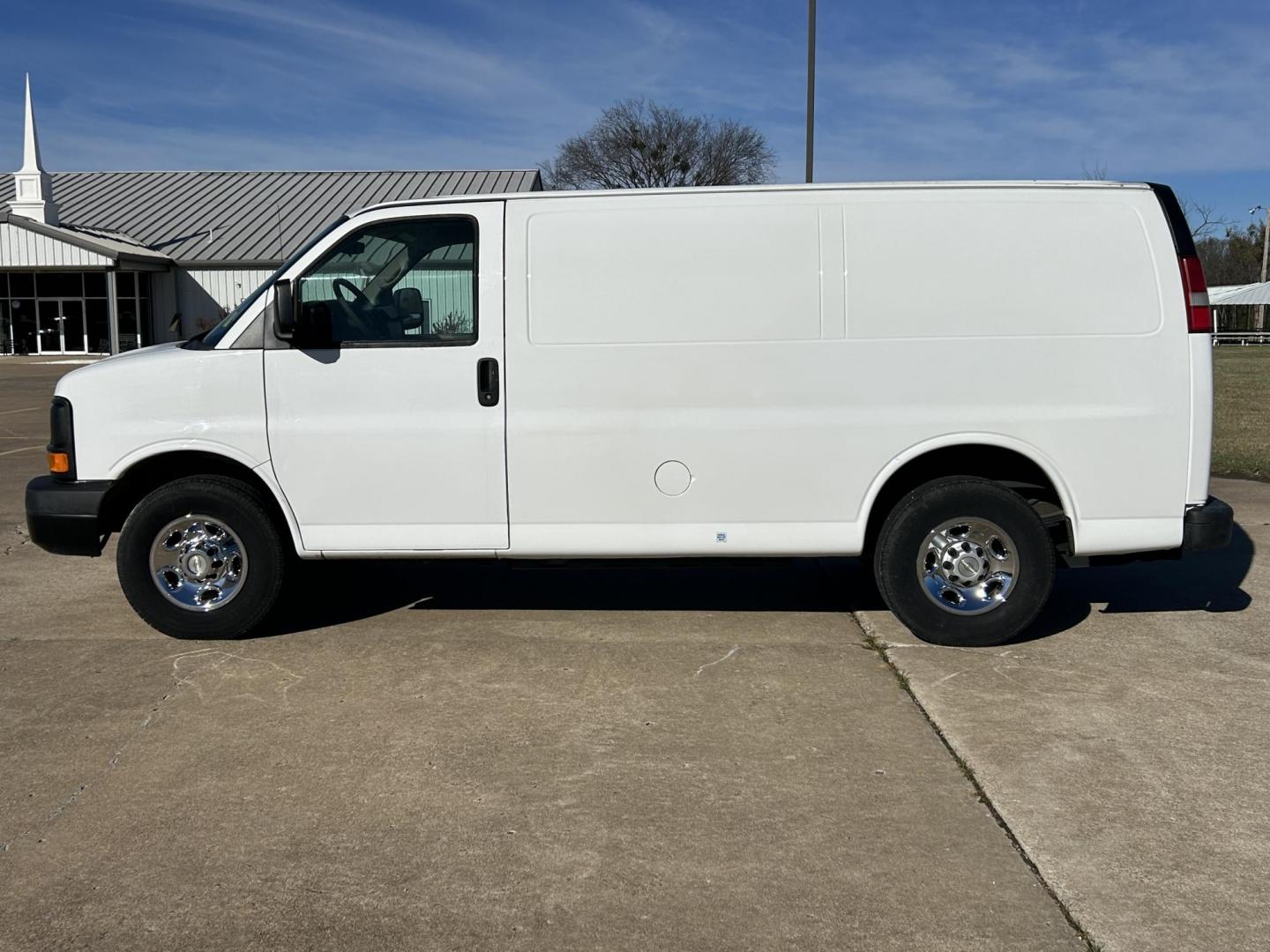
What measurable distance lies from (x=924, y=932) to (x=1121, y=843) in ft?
3.02

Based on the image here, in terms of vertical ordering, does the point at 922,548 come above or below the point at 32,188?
below

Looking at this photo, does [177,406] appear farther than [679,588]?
No

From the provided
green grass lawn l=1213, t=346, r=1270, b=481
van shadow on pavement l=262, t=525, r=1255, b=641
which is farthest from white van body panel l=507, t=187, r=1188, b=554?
green grass lawn l=1213, t=346, r=1270, b=481

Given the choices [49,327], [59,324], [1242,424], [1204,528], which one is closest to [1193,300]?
[1204,528]

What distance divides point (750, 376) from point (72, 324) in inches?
1657

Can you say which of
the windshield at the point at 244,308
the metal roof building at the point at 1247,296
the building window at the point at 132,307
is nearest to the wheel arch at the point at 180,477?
the windshield at the point at 244,308

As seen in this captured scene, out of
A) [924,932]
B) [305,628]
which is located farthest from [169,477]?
[924,932]

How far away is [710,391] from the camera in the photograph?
566 centimetres

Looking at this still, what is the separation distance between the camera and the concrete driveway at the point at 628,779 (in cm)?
333

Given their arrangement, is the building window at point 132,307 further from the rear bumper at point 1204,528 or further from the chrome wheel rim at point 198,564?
the rear bumper at point 1204,528

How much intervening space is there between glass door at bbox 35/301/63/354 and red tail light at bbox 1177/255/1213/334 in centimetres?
4311

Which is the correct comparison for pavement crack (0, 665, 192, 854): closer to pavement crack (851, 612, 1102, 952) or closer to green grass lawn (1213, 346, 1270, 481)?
pavement crack (851, 612, 1102, 952)

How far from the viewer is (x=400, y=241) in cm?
586

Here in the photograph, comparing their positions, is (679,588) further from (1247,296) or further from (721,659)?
(1247,296)
